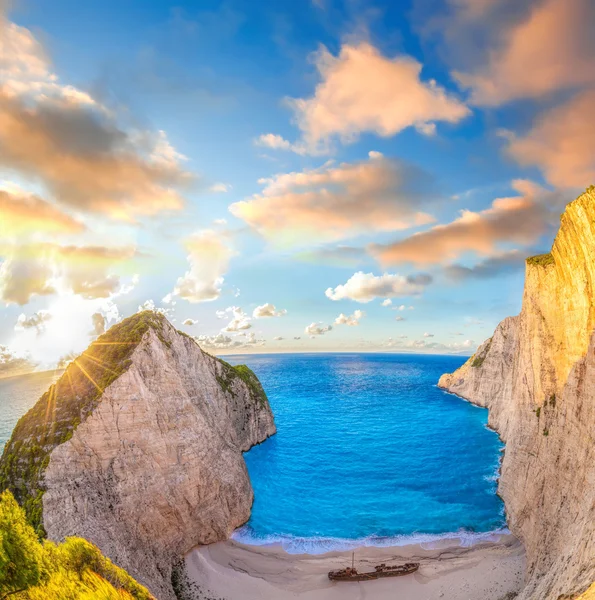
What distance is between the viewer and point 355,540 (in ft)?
103

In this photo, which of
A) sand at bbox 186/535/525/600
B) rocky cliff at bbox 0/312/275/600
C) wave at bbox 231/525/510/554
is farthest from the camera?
wave at bbox 231/525/510/554

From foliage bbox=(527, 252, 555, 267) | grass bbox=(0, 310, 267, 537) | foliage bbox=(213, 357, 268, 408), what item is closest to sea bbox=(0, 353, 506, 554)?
foliage bbox=(213, 357, 268, 408)

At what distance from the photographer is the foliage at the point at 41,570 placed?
10758 millimetres

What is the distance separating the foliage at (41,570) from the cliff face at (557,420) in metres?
19.2

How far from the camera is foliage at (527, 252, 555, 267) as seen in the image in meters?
28.7

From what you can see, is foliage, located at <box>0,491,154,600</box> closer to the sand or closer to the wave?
the sand

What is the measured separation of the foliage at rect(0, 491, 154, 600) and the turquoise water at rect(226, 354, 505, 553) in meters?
20.2

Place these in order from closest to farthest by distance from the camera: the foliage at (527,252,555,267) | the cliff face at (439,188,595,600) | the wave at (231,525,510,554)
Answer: the cliff face at (439,188,595,600), the foliage at (527,252,555,267), the wave at (231,525,510,554)

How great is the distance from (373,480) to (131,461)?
32177 millimetres

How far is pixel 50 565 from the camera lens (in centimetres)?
1247

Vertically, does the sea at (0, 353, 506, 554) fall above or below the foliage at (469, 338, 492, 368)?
below

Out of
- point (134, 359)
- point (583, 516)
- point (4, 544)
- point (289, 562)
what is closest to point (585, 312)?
point (583, 516)

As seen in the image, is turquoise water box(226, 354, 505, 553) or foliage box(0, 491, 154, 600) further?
turquoise water box(226, 354, 505, 553)

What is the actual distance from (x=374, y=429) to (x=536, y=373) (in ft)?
145
